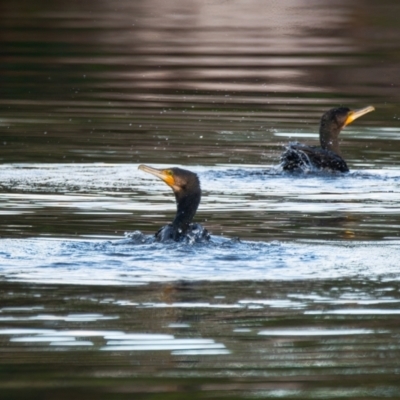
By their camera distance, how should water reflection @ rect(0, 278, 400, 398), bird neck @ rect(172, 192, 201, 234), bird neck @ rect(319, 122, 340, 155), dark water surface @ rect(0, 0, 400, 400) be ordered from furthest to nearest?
bird neck @ rect(319, 122, 340, 155) → bird neck @ rect(172, 192, 201, 234) → dark water surface @ rect(0, 0, 400, 400) → water reflection @ rect(0, 278, 400, 398)

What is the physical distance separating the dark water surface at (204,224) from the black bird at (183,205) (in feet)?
0.55

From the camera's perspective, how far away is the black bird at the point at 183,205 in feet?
34.0

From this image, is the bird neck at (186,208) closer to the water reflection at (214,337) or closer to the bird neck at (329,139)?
the water reflection at (214,337)

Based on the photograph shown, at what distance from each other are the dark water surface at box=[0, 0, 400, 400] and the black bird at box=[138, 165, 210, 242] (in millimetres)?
168

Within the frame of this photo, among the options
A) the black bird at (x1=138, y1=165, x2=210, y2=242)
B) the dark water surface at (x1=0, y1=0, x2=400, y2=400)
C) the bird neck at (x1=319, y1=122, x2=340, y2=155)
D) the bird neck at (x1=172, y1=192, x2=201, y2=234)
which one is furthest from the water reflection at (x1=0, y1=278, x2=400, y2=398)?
the bird neck at (x1=319, y1=122, x2=340, y2=155)

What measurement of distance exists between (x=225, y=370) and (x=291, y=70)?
1807 centimetres

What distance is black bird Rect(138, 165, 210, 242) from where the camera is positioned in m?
10.4

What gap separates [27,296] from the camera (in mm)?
8602

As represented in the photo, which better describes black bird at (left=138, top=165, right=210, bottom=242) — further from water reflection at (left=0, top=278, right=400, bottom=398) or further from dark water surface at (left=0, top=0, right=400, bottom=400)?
water reflection at (left=0, top=278, right=400, bottom=398)

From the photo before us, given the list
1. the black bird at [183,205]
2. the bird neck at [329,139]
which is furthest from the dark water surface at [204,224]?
the bird neck at [329,139]

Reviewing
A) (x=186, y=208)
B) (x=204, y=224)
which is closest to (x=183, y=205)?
(x=186, y=208)

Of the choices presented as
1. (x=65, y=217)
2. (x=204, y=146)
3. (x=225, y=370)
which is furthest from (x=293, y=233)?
(x=204, y=146)

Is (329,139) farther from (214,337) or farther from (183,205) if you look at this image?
(214,337)

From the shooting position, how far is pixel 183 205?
10.9 metres
